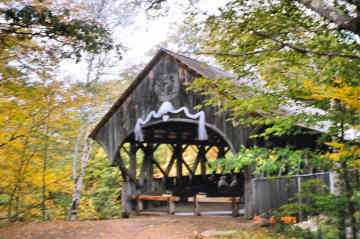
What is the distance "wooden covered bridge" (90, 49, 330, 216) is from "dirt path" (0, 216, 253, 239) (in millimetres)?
1170

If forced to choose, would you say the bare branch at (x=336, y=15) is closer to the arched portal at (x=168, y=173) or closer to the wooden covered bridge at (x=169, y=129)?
the wooden covered bridge at (x=169, y=129)

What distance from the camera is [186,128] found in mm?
13188

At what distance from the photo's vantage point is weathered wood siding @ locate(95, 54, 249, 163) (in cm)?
855

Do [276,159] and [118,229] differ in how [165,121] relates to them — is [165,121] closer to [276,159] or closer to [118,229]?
[118,229]

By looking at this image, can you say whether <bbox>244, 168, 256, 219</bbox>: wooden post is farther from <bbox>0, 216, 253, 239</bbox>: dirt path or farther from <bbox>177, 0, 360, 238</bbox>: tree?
<bbox>177, 0, 360, 238</bbox>: tree

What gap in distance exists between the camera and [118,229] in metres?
8.60

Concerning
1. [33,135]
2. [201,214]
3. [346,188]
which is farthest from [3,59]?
[201,214]

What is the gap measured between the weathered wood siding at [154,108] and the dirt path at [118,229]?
88.9 inches

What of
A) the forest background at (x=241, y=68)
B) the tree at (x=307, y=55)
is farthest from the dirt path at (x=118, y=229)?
the tree at (x=307, y=55)

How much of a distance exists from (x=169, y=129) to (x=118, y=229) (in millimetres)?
5114

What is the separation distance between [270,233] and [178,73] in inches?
209

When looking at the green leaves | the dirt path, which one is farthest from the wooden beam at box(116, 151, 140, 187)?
the green leaves

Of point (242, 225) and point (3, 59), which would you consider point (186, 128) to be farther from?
point (3, 59)

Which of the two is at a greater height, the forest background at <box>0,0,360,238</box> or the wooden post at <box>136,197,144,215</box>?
the forest background at <box>0,0,360,238</box>
